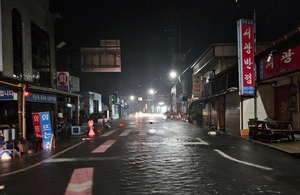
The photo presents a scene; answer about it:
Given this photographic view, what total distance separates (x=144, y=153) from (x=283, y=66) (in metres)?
7.48

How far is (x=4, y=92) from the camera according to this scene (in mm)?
12000

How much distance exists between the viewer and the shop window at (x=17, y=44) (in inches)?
593

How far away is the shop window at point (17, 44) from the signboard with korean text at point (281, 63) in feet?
45.2

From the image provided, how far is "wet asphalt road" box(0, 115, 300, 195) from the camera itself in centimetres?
594

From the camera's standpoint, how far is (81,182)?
6.50 m

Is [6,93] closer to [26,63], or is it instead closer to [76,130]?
[26,63]

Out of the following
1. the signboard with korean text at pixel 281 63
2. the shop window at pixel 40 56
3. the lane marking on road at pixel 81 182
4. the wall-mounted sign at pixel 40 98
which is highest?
the shop window at pixel 40 56

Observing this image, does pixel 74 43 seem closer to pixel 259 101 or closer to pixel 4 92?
pixel 4 92

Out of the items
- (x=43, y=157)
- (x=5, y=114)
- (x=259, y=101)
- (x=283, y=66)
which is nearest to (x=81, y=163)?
(x=43, y=157)

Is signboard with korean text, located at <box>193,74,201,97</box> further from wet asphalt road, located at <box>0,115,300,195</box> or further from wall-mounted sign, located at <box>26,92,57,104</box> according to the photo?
wet asphalt road, located at <box>0,115,300,195</box>

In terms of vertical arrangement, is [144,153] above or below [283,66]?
below

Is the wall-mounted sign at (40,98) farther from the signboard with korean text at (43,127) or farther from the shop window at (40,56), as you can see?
the shop window at (40,56)

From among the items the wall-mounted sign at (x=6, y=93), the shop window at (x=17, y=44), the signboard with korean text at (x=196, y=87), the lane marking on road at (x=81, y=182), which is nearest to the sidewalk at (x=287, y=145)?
the lane marking on road at (x=81, y=182)

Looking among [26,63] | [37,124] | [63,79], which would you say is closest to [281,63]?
[37,124]
